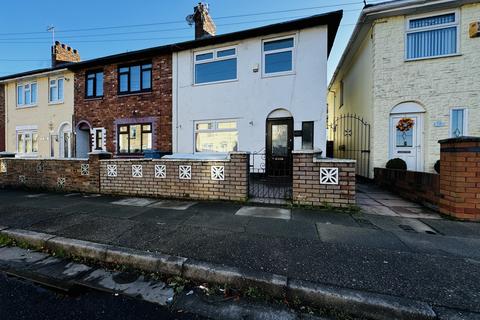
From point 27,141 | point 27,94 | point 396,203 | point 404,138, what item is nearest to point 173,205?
A: point 396,203

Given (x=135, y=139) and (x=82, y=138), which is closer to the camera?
(x=135, y=139)

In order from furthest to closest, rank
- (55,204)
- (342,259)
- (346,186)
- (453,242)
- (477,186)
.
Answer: (55,204), (346,186), (477,186), (453,242), (342,259)

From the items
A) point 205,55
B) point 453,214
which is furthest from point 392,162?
point 205,55

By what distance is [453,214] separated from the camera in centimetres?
427

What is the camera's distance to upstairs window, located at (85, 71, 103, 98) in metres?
12.2

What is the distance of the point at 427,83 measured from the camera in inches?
314

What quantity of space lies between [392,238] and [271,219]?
1.97 m

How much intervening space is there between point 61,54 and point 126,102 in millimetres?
7462

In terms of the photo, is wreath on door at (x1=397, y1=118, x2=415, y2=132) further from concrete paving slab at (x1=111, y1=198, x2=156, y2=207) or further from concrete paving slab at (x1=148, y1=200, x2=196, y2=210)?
concrete paving slab at (x1=111, y1=198, x2=156, y2=207)

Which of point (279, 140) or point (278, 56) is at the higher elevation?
point (278, 56)

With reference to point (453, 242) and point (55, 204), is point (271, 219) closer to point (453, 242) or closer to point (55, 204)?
point (453, 242)

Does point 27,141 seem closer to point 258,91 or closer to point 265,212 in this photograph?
point 258,91

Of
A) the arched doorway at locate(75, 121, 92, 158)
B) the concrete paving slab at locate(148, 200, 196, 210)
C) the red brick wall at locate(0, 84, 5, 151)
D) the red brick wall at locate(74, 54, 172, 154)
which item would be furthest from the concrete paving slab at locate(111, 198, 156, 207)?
the red brick wall at locate(0, 84, 5, 151)

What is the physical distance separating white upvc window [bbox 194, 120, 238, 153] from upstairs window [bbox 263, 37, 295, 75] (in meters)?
2.75
